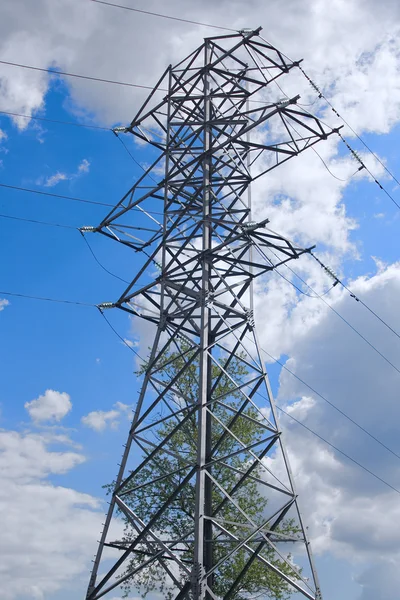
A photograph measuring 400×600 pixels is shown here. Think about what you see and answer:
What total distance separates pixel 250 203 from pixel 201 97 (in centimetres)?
360

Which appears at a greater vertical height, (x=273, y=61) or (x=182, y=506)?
(x=273, y=61)

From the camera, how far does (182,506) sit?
22906mm

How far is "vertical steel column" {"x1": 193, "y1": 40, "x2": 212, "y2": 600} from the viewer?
1237 centimetres

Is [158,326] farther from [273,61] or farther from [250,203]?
[273,61]

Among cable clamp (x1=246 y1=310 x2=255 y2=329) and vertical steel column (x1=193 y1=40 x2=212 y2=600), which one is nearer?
vertical steel column (x1=193 y1=40 x2=212 y2=600)

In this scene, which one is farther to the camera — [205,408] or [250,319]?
[250,319]

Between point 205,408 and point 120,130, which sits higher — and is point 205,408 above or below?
below

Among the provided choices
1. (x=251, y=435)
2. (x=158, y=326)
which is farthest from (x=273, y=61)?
(x=251, y=435)

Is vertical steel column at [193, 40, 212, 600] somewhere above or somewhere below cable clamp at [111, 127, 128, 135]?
below

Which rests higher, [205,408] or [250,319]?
[250,319]

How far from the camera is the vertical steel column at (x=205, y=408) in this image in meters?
12.4

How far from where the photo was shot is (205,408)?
45.3ft

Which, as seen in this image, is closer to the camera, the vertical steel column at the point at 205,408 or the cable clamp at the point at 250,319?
the vertical steel column at the point at 205,408

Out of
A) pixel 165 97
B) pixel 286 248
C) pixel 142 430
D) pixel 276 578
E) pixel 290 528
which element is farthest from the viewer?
pixel 290 528
